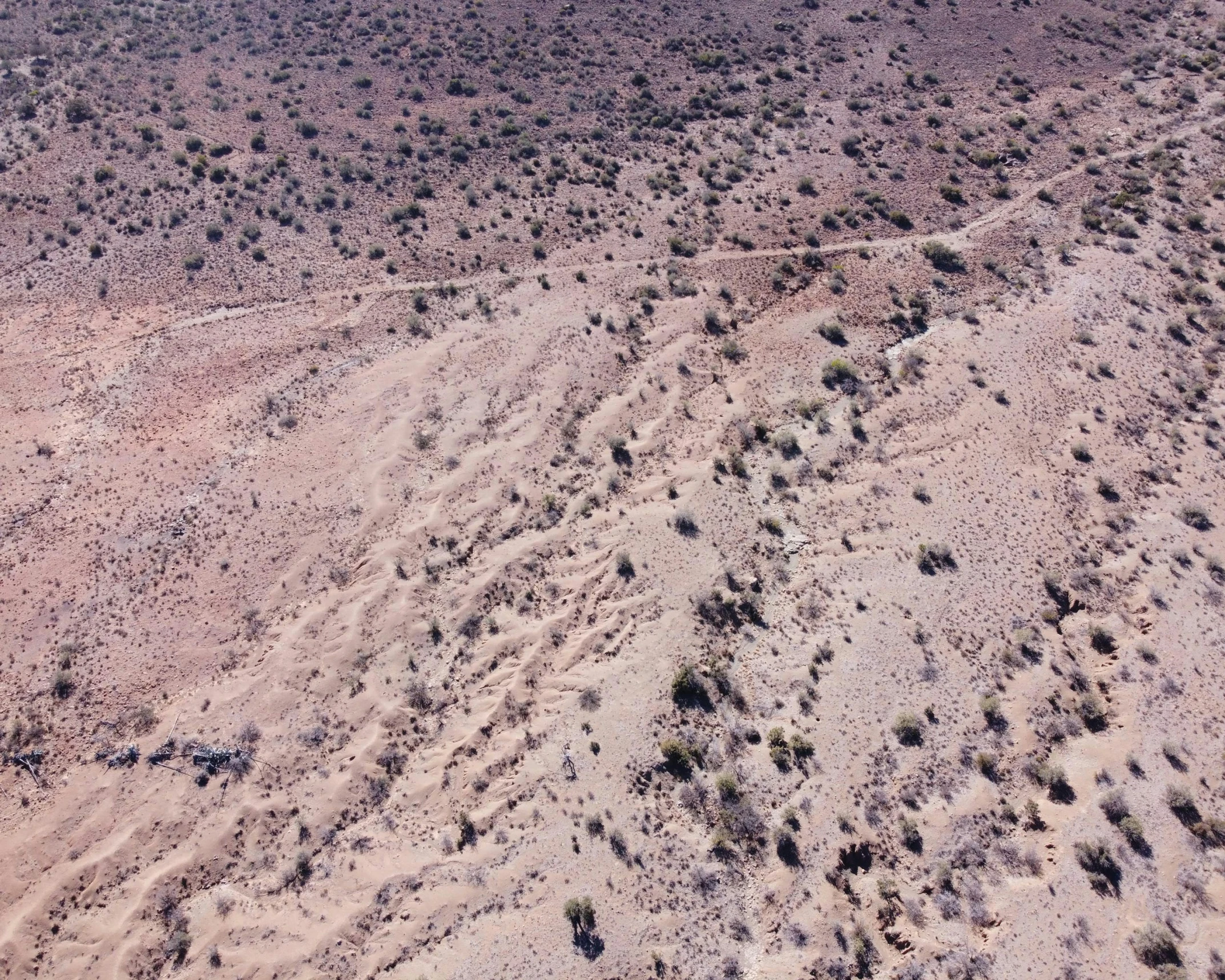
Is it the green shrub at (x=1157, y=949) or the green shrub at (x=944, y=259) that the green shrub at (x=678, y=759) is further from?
the green shrub at (x=944, y=259)

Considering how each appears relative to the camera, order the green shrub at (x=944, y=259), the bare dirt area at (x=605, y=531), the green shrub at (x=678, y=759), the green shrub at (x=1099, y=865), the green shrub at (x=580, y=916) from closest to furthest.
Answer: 1. the green shrub at (x=580, y=916)
2. the bare dirt area at (x=605, y=531)
3. the green shrub at (x=1099, y=865)
4. the green shrub at (x=678, y=759)
5. the green shrub at (x=944, y=259)

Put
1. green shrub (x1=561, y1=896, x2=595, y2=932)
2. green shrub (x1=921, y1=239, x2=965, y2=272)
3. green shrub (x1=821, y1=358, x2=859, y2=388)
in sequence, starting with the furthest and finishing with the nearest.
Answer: green shrub (x1=921, y1=239, x2=965, y2=272), green shrub (x1=821, y1=358, x2=859, y2=388), green shrub (x1=561, y1=896, x2=595, y2=932)

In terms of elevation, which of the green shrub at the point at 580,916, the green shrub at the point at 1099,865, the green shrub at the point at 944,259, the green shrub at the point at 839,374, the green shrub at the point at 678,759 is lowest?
the green shrub at the point at 1099,865

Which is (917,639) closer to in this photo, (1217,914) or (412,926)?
(1217,914)

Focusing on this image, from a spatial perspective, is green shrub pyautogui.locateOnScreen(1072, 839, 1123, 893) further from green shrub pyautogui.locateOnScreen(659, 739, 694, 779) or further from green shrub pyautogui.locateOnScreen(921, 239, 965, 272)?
green shrub pyautogui.locateOnScreen(921, 239, 965, 272)

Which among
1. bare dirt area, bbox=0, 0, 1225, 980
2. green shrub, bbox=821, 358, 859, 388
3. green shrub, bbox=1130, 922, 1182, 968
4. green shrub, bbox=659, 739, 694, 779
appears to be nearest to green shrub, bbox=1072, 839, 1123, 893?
bare dirt area, bbox=0, 0, 1225, 980

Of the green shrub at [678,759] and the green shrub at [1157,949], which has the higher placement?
the green shrub at [678,759]

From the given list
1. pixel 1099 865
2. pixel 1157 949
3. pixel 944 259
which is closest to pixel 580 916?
pixel 1099 865

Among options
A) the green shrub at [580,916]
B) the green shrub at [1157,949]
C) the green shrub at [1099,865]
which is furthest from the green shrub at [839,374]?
the green shrub at [580,916]

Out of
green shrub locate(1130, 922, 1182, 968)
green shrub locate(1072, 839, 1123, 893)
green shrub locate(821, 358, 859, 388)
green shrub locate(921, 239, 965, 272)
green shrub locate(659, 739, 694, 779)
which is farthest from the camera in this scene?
green shrub locate(921, 239, 965, 272)
